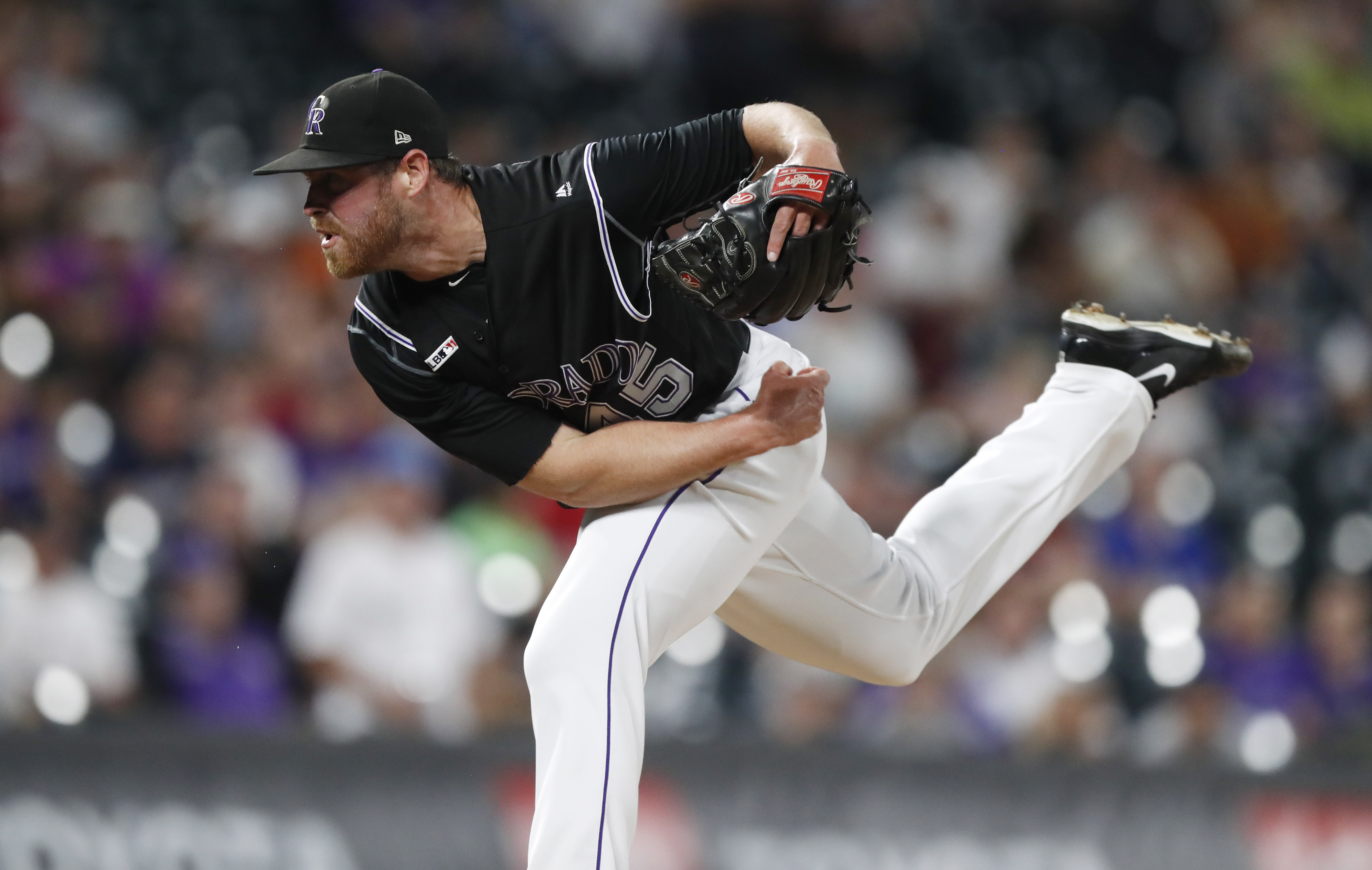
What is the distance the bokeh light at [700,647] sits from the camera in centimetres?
613

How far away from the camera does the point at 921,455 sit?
693 cm

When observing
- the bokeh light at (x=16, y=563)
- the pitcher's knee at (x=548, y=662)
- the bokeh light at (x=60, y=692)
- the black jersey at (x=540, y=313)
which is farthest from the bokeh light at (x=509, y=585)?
the pitcher's knee at (x=548, y=662)

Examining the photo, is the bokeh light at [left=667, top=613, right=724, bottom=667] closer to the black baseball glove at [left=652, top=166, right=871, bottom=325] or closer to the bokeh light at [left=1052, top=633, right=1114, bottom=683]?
the bokeh light at [left=1052, top=633, right=1114, bottom=683]

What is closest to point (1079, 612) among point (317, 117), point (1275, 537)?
point (1275, 537)

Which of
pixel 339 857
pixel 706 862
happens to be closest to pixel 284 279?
pixel 339 857

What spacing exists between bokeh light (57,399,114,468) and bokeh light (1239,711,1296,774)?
4.72m

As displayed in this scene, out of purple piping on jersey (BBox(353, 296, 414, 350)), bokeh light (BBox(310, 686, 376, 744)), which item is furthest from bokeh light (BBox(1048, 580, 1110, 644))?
purple piping on jersey (BBox(353, 296, 414, 350))

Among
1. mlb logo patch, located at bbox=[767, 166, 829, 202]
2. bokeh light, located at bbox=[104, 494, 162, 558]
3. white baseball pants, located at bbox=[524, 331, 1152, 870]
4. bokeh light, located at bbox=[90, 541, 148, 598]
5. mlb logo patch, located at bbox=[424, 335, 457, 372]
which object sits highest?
mlb logo patch, located at bbox=[767, 166, 829, 202]

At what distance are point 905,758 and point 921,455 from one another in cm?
198

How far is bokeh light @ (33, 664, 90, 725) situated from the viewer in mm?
5477

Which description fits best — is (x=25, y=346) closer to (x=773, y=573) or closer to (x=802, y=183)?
(x=773, y=573)

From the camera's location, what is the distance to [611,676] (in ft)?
10.0

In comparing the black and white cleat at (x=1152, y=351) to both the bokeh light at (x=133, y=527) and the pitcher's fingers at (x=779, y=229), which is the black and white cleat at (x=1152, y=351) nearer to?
the pitcher's fingers at (x=779, y=229)

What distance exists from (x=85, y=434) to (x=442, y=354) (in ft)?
11.0
